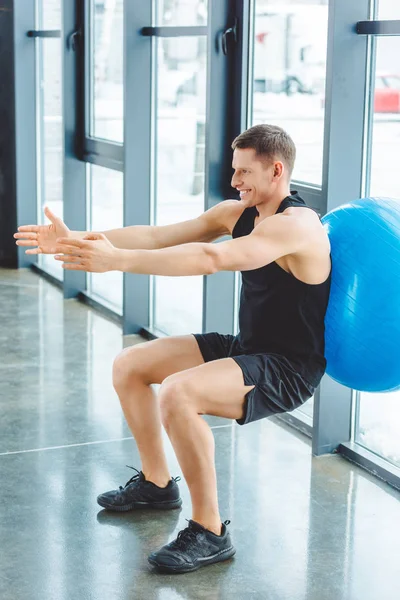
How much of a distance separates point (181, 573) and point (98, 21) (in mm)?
4147

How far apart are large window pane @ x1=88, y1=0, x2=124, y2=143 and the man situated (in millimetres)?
2848

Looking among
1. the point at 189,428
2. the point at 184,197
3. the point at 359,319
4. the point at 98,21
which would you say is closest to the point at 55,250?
the point at 189,428

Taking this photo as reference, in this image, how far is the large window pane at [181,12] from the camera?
487cm

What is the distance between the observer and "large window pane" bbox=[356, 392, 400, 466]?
3707 millimetres

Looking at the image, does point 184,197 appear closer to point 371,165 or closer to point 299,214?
point 371,165

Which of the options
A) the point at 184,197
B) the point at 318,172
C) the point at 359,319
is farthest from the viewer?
the point at 184,197

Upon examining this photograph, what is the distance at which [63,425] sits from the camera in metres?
4.12

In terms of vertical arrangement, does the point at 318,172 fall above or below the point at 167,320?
above

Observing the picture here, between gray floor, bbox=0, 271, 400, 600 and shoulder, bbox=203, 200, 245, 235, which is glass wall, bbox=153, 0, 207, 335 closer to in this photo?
gray floor, bbox=0, 271, 400, 600

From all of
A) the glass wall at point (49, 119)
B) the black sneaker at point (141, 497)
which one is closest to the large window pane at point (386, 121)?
the black sneaker at point (141, 497)

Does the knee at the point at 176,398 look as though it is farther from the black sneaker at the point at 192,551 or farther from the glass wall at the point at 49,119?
the glass wall at the point at 49,119

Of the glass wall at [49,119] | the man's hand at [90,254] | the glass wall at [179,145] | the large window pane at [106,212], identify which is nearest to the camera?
the man's hand at [90,254]

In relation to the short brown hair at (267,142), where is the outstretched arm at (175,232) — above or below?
below

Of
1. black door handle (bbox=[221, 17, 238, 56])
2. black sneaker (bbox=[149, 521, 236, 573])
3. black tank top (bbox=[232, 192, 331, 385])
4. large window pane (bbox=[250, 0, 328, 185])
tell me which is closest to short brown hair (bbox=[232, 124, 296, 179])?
black tank top (bbox=[232, 192, 331, 385])
